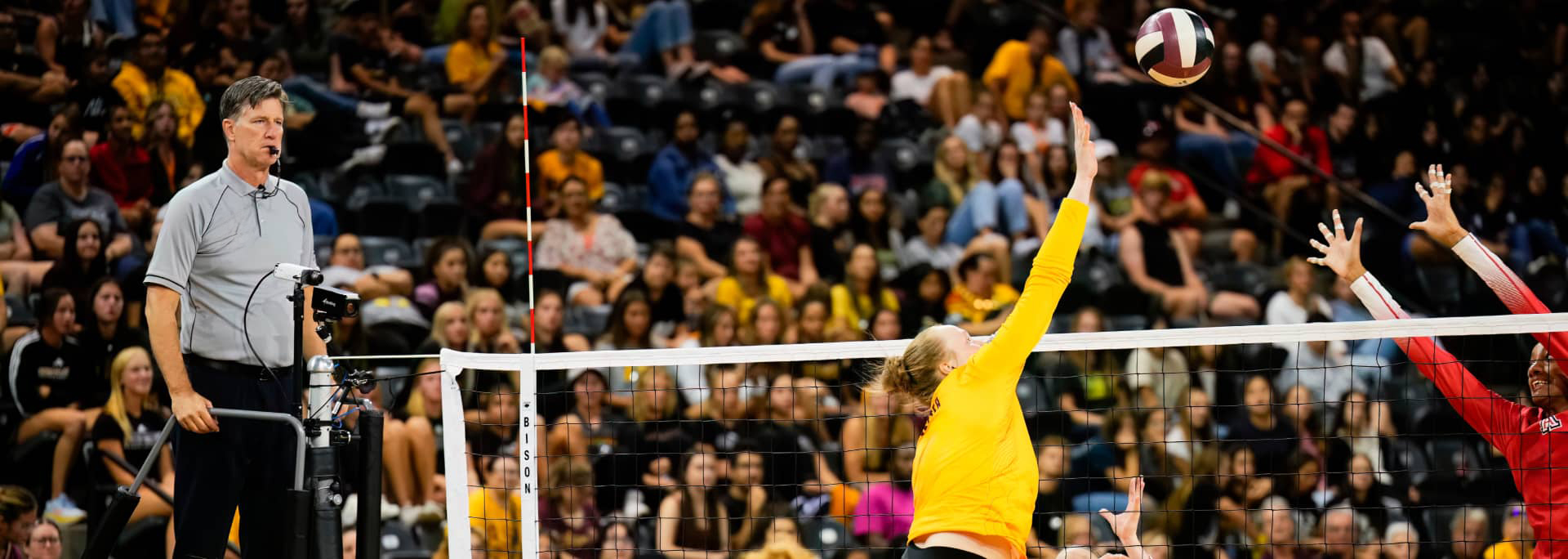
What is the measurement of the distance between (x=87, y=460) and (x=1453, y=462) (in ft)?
27.2

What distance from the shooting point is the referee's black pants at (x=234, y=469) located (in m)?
4.63

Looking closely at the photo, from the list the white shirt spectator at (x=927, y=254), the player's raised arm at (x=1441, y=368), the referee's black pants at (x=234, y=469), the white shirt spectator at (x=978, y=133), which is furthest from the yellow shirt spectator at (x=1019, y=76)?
the referee's black pants at (x=234, y=469)

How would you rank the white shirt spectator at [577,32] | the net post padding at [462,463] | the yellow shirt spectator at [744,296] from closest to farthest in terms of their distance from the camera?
the net post padding at [462,463] < the yellow shirt spectator at [744,296] < the white shirt spectator at [577,32]

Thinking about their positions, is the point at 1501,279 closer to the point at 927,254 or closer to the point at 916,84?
the point at 927,254

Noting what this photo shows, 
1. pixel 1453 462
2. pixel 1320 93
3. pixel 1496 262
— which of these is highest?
A: pixel 1320 93

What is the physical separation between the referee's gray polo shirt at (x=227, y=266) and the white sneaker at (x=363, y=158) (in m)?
5.61

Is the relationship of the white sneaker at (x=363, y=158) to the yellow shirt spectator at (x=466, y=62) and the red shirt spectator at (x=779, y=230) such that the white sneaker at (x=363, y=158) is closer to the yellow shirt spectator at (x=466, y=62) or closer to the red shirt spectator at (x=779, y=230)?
the yellow shirt spectator at (x=466, y=62)

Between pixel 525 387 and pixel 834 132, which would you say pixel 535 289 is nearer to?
pixel 834 132

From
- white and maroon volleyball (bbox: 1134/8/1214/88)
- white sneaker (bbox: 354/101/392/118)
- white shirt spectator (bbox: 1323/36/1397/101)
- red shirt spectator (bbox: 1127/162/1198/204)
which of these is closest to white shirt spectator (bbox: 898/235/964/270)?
red shirt spectator (bbox: 1127/162/1198/204)

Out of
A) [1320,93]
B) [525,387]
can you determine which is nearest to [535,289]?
[525,387]

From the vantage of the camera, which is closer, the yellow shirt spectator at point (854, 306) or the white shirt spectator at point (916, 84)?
the yellow shirt spectator at point (854, 306)

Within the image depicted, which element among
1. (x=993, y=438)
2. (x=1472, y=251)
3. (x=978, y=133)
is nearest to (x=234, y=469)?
(x=993, y=438)

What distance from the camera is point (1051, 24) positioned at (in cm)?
1295

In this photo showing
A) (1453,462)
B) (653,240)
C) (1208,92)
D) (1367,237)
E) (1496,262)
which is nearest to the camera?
(1496,262)
